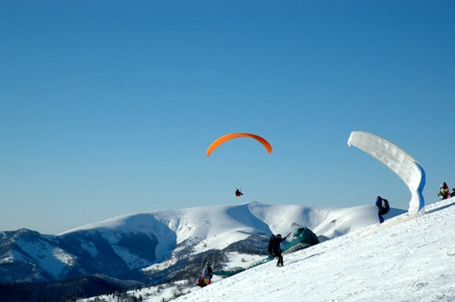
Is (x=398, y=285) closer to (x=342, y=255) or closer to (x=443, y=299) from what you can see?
(x=443, y=299)

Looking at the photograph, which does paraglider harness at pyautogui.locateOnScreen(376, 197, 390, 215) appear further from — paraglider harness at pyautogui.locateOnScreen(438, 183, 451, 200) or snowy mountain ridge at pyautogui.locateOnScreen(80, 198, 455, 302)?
paraglider harness at pyautogui.locateOnScreen(438, 183, 451, 200)

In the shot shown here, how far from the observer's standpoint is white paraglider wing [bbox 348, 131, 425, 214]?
84.6 feet

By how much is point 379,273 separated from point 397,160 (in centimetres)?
1456

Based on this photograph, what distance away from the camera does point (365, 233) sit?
27109 millimetres

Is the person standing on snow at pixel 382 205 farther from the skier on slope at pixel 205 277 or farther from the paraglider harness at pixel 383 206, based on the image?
the skier on slope at pixel 205 277

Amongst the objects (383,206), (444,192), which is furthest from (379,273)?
(444,192)

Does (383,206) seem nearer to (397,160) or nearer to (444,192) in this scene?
(397,160)

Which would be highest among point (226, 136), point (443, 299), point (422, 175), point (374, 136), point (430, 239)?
point (226, 136)

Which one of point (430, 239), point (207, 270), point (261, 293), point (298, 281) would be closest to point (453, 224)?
point (430, 239)

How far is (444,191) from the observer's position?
37250 millimetres

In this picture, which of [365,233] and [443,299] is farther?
[365,233]

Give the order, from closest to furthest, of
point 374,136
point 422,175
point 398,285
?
point 398,285, point 422,175, point 374,136

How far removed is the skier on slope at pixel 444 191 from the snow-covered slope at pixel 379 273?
11023 mm

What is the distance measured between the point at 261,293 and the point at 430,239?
6007 millimetres
